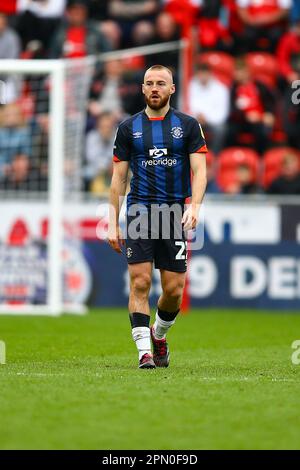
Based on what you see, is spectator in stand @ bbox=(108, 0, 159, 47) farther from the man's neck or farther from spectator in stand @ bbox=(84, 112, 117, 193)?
the man's neck

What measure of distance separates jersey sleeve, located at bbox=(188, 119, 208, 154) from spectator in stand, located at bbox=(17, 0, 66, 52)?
1206cm

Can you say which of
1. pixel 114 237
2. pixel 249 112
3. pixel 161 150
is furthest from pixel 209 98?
pixel 114 237

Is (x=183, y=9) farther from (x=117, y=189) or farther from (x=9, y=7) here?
(x=117, y=189)

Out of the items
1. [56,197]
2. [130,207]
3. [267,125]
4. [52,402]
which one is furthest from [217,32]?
[52,402]

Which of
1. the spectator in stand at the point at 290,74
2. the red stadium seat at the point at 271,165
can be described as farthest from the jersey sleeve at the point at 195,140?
the spectator in stand at the point at 290,74

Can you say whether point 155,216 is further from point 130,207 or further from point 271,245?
point 271,245

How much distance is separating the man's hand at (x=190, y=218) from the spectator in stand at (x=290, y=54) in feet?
37.9

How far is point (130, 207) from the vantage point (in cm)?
906

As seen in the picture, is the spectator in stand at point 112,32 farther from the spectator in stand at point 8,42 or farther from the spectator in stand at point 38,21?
the spectator in stand at point 8,42

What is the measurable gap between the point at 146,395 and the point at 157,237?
78.2 inches

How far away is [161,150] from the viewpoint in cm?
896

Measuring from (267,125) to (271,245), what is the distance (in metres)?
2.85

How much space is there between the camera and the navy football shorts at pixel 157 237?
29.0 feet

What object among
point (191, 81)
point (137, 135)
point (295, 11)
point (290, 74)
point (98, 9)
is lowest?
point (137, 135)
